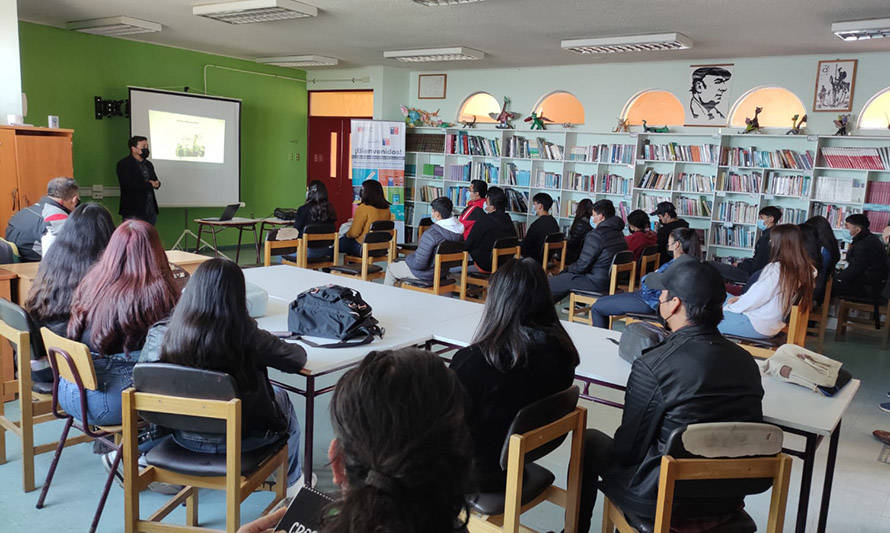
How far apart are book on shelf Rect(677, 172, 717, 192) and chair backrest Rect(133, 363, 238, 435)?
277 inches

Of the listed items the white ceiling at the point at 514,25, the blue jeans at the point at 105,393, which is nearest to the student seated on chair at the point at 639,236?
the white ceiling at the point at 514,25

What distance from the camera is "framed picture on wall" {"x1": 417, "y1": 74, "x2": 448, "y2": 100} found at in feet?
32.4

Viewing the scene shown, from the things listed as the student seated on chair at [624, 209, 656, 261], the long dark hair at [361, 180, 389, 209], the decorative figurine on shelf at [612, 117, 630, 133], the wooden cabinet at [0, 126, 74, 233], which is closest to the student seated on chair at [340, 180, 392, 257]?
the long dark hair at [361, 180, 389, 209]

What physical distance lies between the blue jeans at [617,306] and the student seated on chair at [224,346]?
311 centimetres

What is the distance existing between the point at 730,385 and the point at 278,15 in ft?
18.5

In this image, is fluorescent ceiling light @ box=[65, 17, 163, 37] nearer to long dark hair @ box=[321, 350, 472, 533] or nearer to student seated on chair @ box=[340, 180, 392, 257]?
student seated on chair @ box=[340, 180, 392, 257]

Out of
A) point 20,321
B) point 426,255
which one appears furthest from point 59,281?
point 426,255

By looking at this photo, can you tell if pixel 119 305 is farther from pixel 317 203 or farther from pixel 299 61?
pixel 299 61

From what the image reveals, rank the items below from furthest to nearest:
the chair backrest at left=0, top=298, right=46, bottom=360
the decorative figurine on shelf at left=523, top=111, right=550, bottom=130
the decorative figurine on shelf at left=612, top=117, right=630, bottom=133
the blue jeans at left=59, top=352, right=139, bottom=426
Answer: the decorative figurine on shelf at left=523, top=111, right=550, bottom=130
the decorative figurine on shelf at left=612, top=117, right=630, bottom=133
the chair backrest at left=0, top=298, right=46, bottom=360
the blue jeans at left=59, top=352, right=139, bottom=426

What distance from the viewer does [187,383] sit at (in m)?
2.03

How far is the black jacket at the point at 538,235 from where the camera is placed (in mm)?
6711

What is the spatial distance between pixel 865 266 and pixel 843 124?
1.77 metres

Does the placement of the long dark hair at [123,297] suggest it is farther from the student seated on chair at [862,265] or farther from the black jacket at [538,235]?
the student seated on chair at [862,265]

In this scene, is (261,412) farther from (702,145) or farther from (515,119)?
(515,119)
